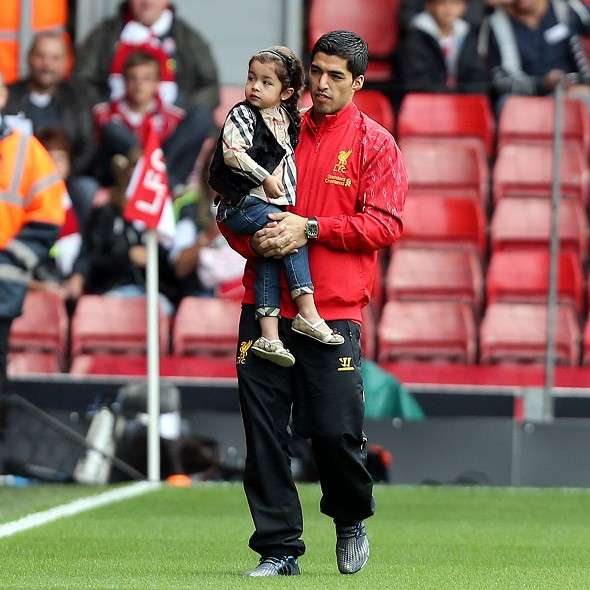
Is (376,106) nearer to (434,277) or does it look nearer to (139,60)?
(434,277)

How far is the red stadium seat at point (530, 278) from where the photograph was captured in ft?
43.5

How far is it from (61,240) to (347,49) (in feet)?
24.8

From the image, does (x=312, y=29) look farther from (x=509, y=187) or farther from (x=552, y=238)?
(x=552, y=238)

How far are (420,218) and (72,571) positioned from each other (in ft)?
25.8

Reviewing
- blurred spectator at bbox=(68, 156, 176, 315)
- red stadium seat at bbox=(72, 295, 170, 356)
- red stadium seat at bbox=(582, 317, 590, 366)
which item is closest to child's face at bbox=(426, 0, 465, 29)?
blurred spectator at bbox=(68, 156, 176, 315)

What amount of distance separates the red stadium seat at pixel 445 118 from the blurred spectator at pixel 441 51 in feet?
0.37

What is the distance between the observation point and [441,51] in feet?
48.5

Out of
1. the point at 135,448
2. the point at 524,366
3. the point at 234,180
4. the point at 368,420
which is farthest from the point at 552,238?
the point at 234,180

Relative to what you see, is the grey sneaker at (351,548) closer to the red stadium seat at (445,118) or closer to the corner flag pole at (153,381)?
the corner flag pole at (153,381)

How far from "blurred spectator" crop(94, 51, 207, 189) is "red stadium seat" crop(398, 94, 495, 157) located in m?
1.72

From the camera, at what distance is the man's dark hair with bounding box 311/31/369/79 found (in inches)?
257

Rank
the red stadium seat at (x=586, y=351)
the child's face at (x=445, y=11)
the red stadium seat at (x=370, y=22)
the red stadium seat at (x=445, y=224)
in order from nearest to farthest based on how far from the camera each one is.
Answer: the red stadium seat at (x=586, y=351), the red stadium seat at (x=445, y=224), the child's face at (x=445, y=11), the red stadium seat at (x=370, y=22)

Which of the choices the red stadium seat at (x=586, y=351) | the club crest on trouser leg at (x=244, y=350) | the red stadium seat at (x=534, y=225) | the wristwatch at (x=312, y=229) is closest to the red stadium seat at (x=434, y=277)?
the red stadium seat at (x=534, y=225)

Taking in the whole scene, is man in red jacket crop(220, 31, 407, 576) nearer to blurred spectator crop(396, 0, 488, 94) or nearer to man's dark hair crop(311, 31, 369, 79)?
man's dark hair crop(311, 31, 369, 79)
